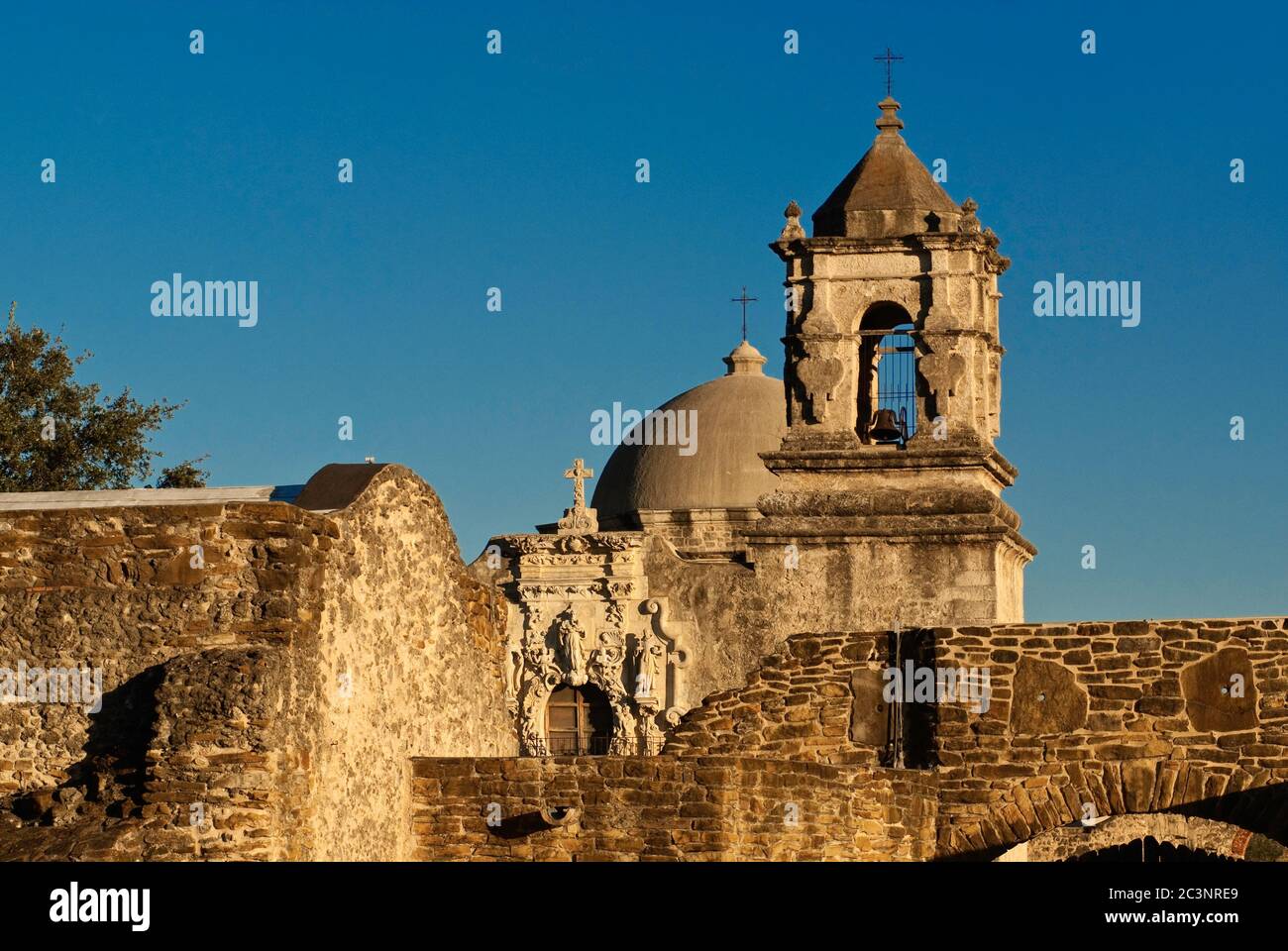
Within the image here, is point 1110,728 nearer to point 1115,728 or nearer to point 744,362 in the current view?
point 1115,728

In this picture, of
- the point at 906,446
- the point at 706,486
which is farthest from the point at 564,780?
the point at 706,486

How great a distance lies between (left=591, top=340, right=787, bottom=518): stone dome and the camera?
112 ft

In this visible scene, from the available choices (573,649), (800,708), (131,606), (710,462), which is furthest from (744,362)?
(131,606)

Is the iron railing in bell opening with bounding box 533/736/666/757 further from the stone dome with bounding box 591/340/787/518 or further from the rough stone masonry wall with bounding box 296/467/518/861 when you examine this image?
the rough stone masonry wall with bounding box 296/467/518/861

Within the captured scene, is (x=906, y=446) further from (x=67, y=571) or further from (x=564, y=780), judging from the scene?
(x=67, y=571)

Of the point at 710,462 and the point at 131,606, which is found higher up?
the point at 710,462

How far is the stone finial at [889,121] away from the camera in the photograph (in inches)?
1134

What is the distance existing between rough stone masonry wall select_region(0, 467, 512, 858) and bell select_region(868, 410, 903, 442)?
16.2 m

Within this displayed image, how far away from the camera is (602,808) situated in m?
12.7

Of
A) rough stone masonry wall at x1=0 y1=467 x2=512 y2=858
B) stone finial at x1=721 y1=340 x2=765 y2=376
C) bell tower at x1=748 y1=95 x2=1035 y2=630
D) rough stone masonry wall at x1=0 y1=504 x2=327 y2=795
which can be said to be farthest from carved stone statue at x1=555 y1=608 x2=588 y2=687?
rough stone masonry wall at x1=0 y1=504 x2=327 y2=795

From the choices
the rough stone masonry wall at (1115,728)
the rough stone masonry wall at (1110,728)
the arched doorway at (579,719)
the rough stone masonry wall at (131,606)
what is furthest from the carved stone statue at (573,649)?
the rough stone masonry wall at (131,606)

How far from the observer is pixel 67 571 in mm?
11164

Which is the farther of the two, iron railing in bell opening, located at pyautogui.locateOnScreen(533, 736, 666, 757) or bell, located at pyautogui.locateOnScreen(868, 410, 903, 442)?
iron railing in bell opening, located at pyautogui.locateOnScreen(533, 736, 666, 757)

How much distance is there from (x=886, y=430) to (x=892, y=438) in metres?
0.12
